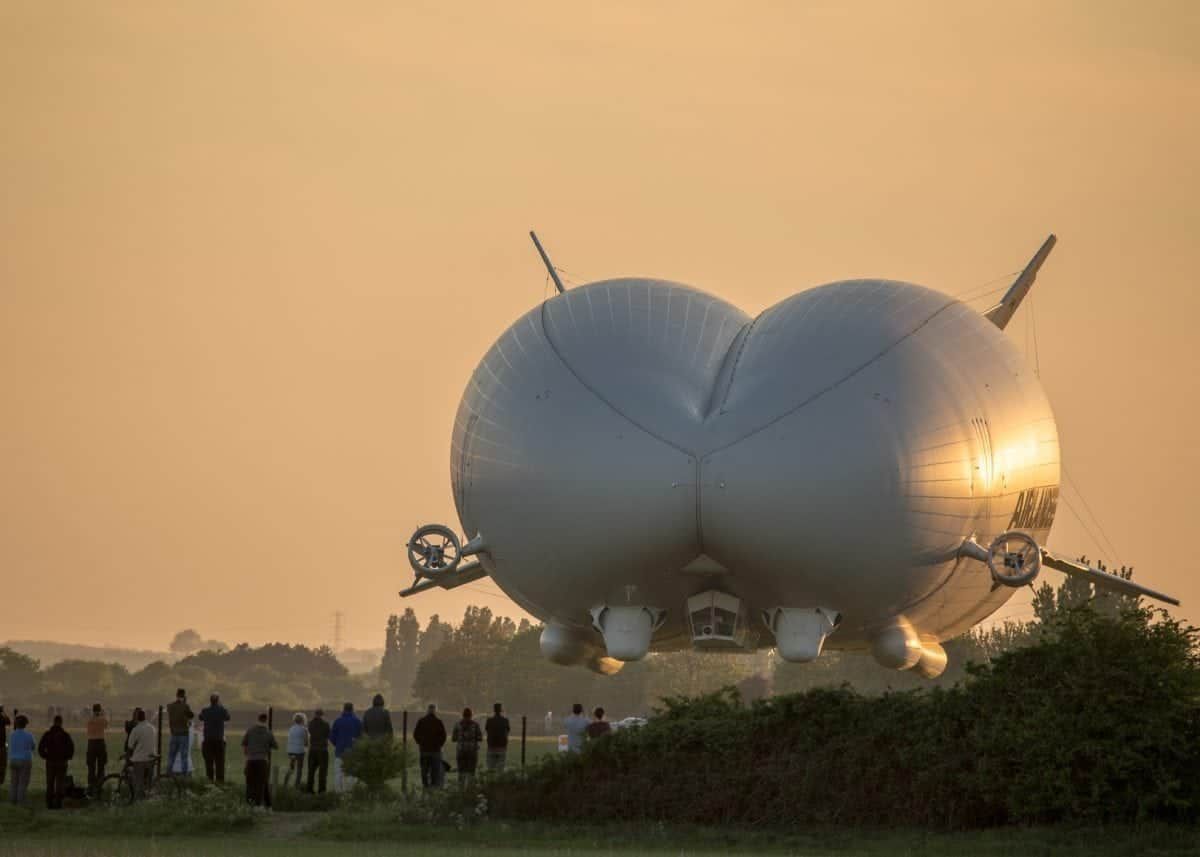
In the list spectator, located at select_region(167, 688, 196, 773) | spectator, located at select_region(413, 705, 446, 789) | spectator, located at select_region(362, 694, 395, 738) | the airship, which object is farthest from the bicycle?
the airship

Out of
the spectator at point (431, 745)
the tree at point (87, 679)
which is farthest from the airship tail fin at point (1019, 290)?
the tree at point (87, 679)

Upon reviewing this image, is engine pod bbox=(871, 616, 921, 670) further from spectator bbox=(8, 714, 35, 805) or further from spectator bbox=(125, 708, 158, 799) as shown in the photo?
spectator bbox=(8, 714, 35, 805)

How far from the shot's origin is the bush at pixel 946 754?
3259 cm

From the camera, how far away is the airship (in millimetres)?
38844

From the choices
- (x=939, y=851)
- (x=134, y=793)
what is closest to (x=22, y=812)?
(x=134, y=793)

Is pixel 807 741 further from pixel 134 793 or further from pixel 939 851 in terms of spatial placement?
pixel 134 793

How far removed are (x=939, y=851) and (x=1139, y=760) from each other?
3.28m

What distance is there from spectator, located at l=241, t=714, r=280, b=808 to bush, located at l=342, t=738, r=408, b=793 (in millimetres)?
1481

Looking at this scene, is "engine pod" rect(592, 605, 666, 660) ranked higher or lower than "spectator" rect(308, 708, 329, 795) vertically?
higher

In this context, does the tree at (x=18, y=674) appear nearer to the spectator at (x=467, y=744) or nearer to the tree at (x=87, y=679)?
the tree at (x=87, y=679)

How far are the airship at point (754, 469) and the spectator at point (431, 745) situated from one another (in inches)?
137

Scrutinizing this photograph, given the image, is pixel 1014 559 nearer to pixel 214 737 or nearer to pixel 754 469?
pixel 754 469

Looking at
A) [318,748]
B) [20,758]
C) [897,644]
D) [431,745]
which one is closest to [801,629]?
[897,644]

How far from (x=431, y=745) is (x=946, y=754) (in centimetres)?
1036
